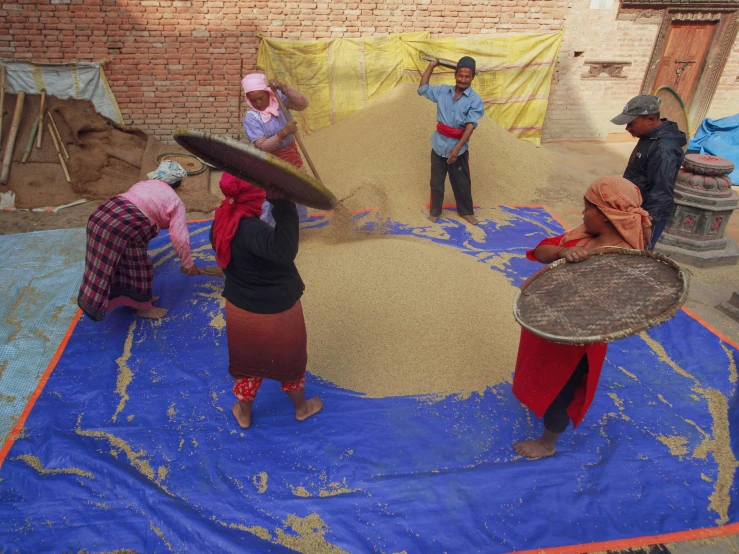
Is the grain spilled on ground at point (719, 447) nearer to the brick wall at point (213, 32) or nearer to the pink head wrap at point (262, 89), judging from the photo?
the pink head wrap at point (262, 89)

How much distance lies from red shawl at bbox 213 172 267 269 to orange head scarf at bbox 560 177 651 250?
3.98 ft

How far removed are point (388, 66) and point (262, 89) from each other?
132 inches

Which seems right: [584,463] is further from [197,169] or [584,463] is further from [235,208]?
[197,169]

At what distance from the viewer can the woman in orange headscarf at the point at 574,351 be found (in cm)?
168

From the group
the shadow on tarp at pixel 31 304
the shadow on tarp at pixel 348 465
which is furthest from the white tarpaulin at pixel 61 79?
the shadow on tarp at pixel 348 465

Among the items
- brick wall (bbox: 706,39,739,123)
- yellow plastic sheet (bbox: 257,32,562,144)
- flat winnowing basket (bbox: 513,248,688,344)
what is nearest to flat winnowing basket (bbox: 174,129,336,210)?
flat winnowing basket (bbox: 513,248,688,344)

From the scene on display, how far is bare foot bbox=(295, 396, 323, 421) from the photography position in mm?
2355

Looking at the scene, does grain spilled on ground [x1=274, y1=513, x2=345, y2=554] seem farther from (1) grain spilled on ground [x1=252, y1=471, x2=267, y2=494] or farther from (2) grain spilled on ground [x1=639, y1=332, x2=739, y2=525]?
(2) grain spilled on ground [x1=639, y1=332, x2=739, y2=525]

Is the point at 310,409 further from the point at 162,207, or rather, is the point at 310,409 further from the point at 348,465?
the point at 162,207

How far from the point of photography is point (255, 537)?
186 cm

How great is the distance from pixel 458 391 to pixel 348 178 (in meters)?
3.22

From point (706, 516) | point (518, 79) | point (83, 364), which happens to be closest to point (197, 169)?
point (83, 364)

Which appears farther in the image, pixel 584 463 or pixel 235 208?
pixel 584 463

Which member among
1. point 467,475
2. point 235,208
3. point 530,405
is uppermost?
point 235,208
